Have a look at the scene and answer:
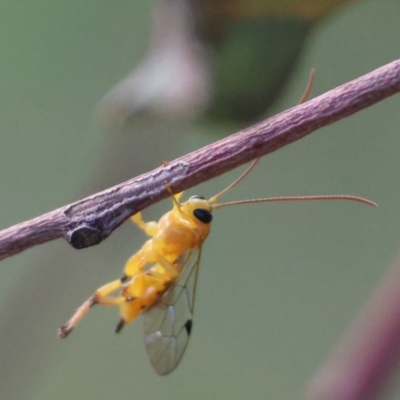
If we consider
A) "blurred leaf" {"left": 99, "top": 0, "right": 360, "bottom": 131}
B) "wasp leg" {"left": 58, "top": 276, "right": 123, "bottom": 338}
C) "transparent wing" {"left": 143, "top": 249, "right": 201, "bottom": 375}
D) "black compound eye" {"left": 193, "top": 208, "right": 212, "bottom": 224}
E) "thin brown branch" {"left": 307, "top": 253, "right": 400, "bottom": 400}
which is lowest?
"thin brown branch" {"left": 307, "top": 253, "right": 400, "bottom": 400}

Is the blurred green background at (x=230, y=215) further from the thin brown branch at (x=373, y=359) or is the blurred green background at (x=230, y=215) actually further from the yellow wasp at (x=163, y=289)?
the thin brown branch at (x=373, y=359)

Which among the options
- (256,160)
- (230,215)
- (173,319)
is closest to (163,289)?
(173,319)

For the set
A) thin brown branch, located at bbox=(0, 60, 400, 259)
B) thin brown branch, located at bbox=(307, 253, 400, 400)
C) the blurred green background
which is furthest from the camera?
the blurred green background

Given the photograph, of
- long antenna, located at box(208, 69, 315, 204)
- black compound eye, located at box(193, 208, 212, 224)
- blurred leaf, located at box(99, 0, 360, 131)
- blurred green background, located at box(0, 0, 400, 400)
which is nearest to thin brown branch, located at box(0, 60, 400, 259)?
long antenna, located at box(208, 69, 315, 204)

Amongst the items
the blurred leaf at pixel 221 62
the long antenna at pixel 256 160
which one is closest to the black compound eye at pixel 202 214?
the long antenna at pixel 256 160

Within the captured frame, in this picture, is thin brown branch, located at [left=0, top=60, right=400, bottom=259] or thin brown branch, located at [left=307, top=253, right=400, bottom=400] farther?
thin brown branch, located at [left=307, top=253, right=400, bottom=400]

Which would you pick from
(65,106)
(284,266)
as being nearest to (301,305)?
(284,266)

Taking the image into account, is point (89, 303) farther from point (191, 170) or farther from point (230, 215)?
point (230, 215)

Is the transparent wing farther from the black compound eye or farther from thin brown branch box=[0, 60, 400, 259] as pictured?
thin brown branch box=[0, 60, 400, 259]
